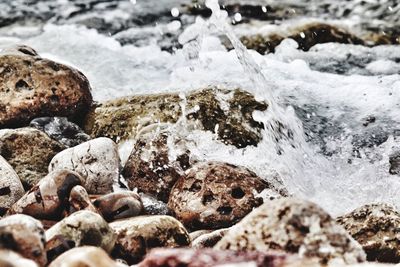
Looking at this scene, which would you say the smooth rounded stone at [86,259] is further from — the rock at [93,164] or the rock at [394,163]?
the rock at [394,163]

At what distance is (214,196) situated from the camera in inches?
150

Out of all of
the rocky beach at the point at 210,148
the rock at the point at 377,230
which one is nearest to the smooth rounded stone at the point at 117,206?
the rocky beach at the point at 210,148

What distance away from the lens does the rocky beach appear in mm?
2037

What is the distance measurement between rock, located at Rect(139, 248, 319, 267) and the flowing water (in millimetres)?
2522

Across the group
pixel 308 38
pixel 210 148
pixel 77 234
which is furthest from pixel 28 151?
pixel 308 38

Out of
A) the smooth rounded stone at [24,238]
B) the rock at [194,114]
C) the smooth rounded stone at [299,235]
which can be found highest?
the smooth rounded stone at [299,235]

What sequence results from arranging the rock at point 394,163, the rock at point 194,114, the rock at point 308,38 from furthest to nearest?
the rock at point 308,38
the rock at point 194,114
the rock at point 394,163

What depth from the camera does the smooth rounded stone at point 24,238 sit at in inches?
82.4

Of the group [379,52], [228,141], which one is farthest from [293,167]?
[379,52]

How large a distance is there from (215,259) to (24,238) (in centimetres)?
82

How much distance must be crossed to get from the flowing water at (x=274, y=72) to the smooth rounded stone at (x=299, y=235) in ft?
7.34

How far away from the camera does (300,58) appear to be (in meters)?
8.40

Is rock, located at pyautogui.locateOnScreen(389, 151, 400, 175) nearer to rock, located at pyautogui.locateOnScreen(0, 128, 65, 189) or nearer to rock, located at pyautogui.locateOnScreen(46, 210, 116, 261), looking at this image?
rock, located at pyautogui.locateOnScreen(0, 128, 65, 189)

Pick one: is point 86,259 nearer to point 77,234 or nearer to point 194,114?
point 77,234
